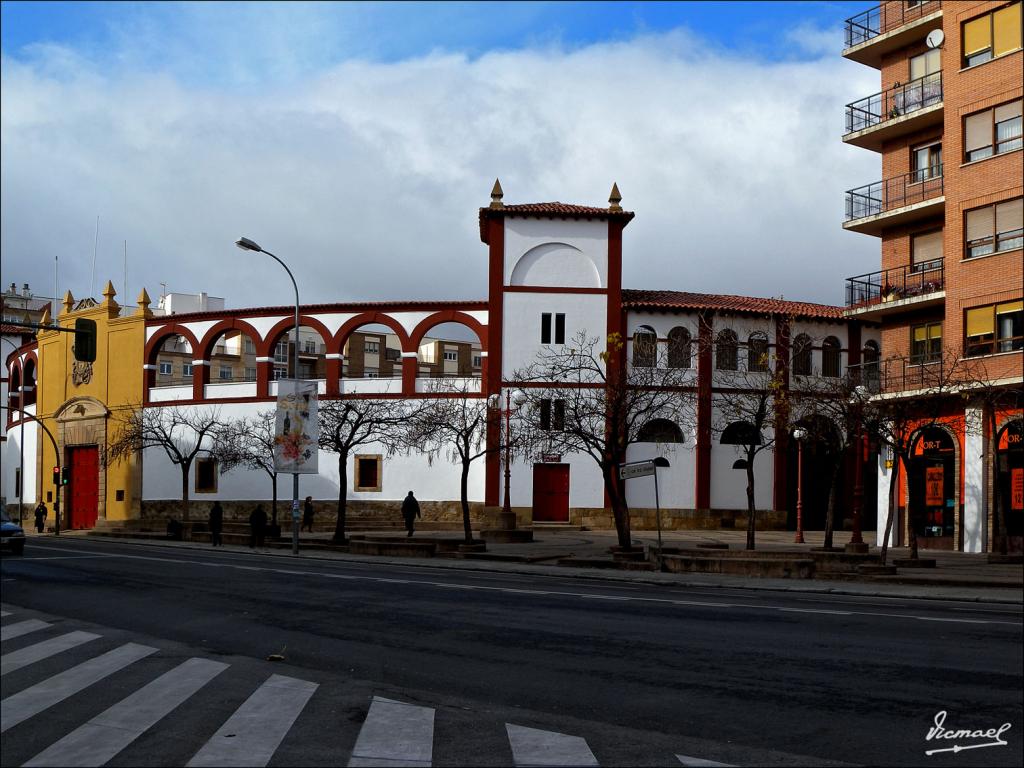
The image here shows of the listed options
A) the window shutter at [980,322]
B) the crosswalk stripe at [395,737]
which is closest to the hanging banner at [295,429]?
the window shutter at [980,322]

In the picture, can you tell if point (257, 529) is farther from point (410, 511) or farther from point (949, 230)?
point (949, 230)

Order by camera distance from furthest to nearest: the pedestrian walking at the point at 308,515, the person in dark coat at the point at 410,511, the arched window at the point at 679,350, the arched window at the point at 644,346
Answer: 1. the pedestrian walking at the point at 308,515
2. the arched window at the point at 644,346
3. the arched window at the point at 679,350
4. the person in dark coat at the point at 410,511

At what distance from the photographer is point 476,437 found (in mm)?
46188

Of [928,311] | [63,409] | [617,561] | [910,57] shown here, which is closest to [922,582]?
[617,561]

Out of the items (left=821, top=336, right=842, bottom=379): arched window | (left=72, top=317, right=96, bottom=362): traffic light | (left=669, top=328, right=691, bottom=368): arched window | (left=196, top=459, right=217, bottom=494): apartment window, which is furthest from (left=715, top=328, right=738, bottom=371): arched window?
(left=72, top=317, right=96, bottom=362): traffic light

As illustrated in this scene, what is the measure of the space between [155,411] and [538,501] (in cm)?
1955

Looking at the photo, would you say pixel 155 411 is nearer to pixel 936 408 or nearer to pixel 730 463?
pixel 730 463

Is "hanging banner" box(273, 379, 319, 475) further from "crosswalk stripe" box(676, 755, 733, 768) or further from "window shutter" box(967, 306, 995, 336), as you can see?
"crosswalk stripe" box(676, 755, 733, 768)

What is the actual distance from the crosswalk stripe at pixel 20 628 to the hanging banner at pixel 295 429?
16.9 metres

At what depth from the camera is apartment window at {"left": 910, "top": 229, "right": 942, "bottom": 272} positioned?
3503 centimetres

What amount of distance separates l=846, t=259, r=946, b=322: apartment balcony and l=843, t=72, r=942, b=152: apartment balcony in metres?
4.23

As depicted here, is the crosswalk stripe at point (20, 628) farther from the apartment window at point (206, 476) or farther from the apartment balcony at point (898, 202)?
the apartment window at point (206, 476)

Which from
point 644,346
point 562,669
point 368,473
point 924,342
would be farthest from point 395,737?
point 368,473

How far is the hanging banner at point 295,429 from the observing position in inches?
1303
